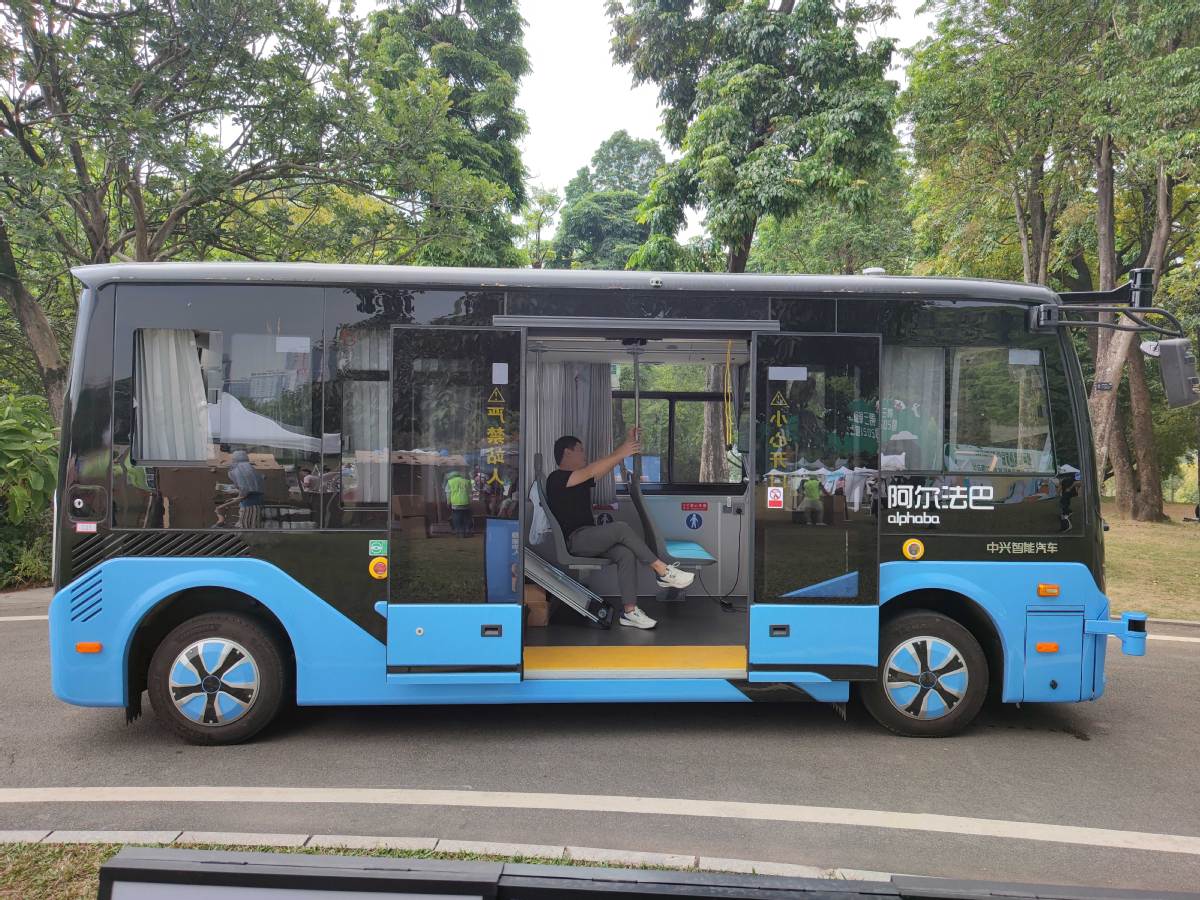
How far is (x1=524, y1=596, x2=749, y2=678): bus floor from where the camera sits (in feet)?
16.0

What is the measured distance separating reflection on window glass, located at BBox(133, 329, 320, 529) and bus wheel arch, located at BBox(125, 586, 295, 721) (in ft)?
1.55

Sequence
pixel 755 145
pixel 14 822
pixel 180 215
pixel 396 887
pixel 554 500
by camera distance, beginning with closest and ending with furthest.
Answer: pixel 396 887 < pixel 14 822 < pixel 554 500 < pixel 180 215 < pixel 755 145

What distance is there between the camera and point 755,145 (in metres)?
13.7

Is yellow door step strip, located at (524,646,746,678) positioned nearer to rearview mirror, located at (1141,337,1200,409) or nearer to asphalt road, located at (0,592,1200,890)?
asphalt road, located at (0,592,1200,890)

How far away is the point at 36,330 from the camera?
12.0 meters

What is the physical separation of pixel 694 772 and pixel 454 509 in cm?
201

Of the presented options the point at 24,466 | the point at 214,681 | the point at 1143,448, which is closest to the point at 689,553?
the point at 214,681

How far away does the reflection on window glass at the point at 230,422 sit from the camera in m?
4.59

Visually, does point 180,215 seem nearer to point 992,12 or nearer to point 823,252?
point 992,12

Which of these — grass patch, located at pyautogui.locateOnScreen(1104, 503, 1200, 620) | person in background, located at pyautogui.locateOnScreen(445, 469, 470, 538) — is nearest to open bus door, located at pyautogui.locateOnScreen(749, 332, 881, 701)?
person in background, located at pyautogui.locateOnScreen(445, 469, 470, 538)

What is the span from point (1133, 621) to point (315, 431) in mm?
4916

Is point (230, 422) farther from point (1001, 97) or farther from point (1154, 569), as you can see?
point (1001, 97)

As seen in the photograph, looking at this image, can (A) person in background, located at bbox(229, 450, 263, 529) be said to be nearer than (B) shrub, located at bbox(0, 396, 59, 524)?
Yes

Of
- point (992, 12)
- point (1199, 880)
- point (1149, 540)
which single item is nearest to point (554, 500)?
point (1199, 880)
